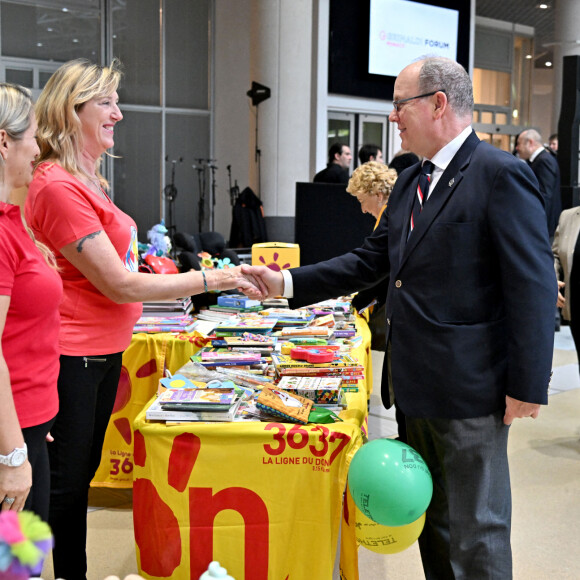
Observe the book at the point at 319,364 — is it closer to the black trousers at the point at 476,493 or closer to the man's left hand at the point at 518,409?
the black trousers at the point at 476,493

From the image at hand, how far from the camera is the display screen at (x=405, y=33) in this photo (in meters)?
10.7

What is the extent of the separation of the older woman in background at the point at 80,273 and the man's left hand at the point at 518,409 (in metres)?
1.06

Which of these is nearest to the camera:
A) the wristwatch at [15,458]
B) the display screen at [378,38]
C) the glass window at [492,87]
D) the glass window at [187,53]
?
the wristwatch at [15,458]

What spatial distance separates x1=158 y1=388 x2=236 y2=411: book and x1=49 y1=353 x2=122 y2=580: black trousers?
0.19 metres

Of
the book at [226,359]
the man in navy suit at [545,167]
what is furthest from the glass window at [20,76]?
the book at [226,359]

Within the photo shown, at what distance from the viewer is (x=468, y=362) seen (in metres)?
1.84

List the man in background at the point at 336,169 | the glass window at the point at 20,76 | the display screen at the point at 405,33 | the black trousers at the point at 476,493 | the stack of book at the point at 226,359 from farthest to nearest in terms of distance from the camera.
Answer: the glass window at the point at 20,76 < the display screen at the point at 405,33 < the man in background at the point at 336,169 < the stack of book at the point at 226,359 < the black trousers at the point at 476,493

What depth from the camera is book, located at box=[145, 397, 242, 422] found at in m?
2.12

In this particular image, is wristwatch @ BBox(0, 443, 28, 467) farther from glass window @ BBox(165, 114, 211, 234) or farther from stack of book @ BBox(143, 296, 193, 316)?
glass window @ BBox(165, 114, 211, 234)

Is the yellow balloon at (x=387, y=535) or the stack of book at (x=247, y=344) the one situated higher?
the stack of book at (x=247, y=344)

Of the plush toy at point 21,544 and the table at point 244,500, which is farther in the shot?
the table at point 244,500

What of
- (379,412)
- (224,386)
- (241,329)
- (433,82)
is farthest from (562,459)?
(433,82)

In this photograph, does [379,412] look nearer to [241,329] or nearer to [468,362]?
[241,329]

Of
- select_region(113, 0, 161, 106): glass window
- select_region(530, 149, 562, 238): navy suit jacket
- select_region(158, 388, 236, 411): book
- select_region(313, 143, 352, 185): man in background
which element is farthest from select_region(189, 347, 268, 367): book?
select_region(113, 0, 161, 106): glass window
